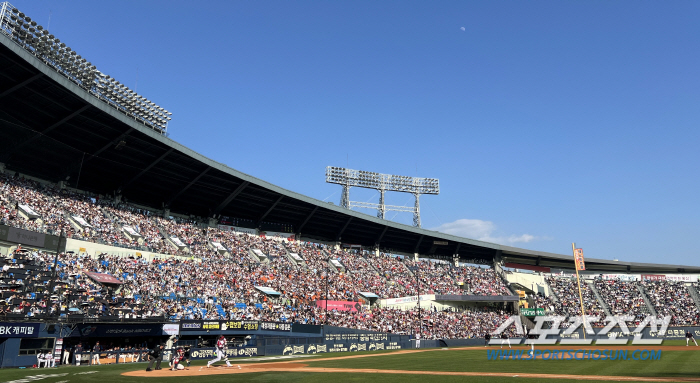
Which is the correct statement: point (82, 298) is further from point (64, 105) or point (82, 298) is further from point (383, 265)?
point (383, 265)

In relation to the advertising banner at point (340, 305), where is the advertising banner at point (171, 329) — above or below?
below

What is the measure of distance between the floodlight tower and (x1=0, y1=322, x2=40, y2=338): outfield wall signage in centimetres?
5231

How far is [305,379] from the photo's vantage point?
19.2 meters

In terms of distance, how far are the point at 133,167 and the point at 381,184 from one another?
4285 centimetres

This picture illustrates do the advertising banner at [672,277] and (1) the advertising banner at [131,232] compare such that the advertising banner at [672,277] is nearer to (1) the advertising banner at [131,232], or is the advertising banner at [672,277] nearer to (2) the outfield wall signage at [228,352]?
(2) the outfield wall signage at [228,352]

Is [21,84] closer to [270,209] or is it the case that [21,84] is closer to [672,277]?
[270,209]

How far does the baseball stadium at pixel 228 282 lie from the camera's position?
88.5 feet

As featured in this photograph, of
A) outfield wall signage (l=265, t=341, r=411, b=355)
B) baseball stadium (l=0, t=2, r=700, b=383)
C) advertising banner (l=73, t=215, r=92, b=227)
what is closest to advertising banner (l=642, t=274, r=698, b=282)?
baseball stadium (l=0, t=2, r=700, b=383)

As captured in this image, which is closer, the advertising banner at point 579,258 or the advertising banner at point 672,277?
the advertising banner at point 579,258

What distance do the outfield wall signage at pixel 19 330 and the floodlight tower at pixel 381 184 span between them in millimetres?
52308

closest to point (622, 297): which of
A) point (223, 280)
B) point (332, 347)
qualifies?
point (332, 347)

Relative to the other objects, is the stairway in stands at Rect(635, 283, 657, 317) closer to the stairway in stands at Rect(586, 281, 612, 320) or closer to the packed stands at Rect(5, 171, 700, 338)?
the packed stands at Rect(5, 171, 700, 338)

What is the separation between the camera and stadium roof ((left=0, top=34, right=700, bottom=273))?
36.0 metres

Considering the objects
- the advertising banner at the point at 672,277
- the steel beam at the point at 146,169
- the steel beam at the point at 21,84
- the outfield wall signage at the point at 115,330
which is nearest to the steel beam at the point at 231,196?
the steel beam at the point at 146,169
